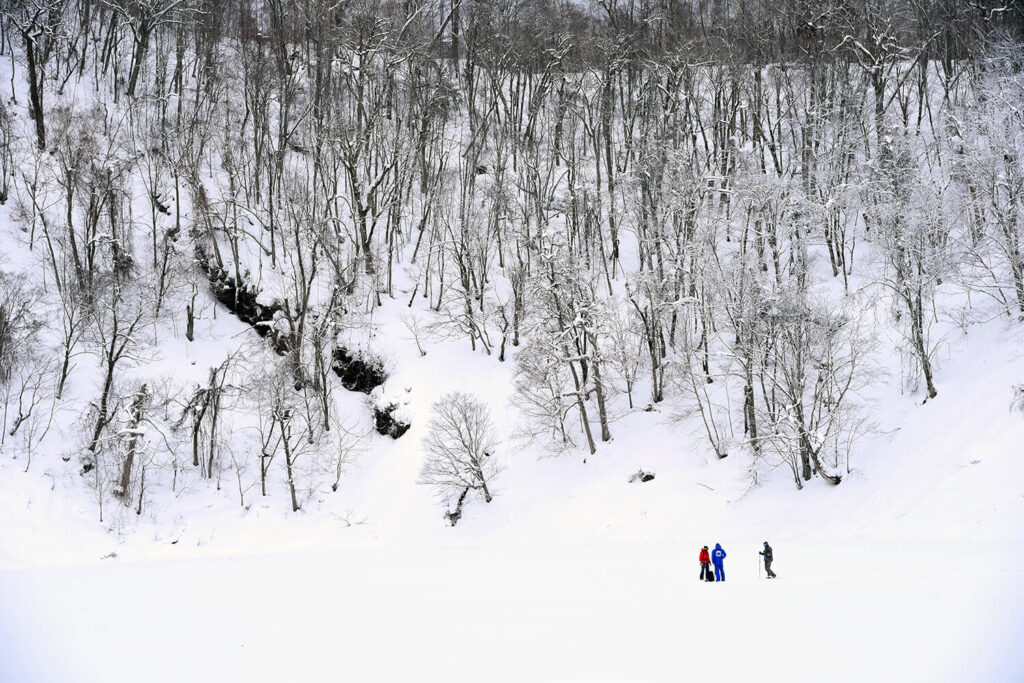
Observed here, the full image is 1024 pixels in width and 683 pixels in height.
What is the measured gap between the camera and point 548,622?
46.5 feet

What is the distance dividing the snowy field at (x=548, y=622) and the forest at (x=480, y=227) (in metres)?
9.37

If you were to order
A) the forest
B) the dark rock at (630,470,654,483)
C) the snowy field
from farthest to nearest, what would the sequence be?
1. the forest
2. the dark rock at (630,470,654,483)
3. the snowy field

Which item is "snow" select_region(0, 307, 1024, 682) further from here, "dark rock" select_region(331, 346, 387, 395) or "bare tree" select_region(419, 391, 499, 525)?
"dark rock" select_region(331, 346, 387, 395)

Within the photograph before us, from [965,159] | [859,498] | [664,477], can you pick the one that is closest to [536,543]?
[664,477]

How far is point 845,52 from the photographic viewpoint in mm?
41500

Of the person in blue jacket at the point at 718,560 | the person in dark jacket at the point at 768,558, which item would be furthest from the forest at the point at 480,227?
the person in blue jacket at the point at 718,560

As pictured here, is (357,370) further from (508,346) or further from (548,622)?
(548,622)

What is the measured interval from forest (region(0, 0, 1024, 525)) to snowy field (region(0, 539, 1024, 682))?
30.7 ft

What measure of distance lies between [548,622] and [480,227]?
2694 cm

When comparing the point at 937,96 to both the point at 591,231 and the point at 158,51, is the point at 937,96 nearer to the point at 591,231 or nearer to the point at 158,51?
the point at 591,231

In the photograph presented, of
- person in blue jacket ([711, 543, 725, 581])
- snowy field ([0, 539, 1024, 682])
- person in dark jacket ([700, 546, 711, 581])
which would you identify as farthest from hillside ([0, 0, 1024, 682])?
person in blue jacket ([711, 543, 725, 581])

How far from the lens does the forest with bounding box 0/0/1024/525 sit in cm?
2828

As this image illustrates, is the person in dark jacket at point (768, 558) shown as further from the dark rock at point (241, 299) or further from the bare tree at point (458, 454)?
the dark rock at point (241, 299)

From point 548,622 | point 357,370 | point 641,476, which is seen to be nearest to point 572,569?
point 548,622
